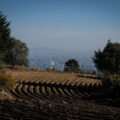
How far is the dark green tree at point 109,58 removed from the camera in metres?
30.2

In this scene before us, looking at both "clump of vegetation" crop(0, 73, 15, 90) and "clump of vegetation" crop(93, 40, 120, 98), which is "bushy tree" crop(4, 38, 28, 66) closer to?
"clump of vegetation" crop(93, 40, 120, 98)

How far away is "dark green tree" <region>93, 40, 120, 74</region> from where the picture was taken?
1190 inches

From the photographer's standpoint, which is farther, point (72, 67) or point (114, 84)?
point (72, 67)

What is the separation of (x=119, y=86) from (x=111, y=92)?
2.83 ft

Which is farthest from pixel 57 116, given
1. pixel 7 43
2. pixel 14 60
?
pixel 14 60

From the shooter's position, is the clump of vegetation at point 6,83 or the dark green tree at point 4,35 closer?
the clump of vegetation at point 6,83

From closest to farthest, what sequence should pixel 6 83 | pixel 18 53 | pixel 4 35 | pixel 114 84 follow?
pixel 6 83 → pixel 114 84 → pixel 4 35 → pixel 18 53

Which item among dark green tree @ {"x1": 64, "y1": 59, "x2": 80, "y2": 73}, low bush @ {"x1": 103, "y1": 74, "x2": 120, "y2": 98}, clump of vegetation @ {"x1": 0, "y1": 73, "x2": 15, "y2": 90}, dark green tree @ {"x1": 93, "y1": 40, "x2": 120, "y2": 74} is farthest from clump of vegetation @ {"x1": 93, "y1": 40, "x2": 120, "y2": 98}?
clump of vegetation @ {"x1": 0, "y1": 73, "x2": 15, "y2": 90}

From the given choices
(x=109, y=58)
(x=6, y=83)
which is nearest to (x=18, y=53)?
(x=109, y=58)

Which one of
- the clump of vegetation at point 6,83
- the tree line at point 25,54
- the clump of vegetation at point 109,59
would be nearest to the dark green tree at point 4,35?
the tree line at point 25,54

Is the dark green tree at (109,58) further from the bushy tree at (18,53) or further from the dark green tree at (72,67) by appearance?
the bushy tree at (18,53)

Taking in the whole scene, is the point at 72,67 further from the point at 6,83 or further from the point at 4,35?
the point at 6,83

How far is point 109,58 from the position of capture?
3048 centimetres

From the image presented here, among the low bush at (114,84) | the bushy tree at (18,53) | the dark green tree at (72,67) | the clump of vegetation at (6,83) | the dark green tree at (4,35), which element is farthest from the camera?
the bushy tree at (18,53)
